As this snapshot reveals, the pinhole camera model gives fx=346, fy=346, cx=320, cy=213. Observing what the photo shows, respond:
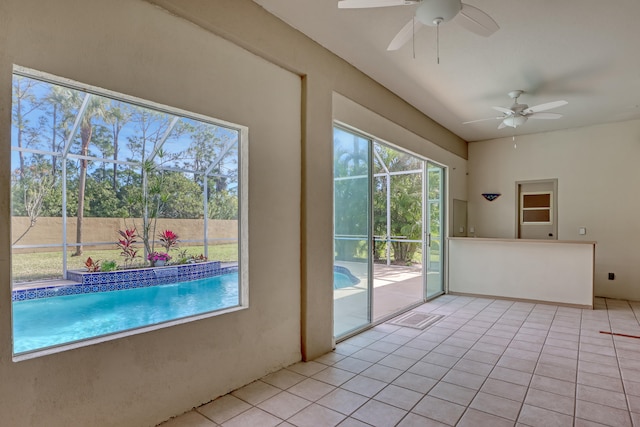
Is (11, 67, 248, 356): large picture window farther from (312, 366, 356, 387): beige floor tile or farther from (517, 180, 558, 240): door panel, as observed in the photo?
(517, 180, 558, 240): door panel

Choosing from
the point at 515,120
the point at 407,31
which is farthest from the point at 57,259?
the point at 515,120

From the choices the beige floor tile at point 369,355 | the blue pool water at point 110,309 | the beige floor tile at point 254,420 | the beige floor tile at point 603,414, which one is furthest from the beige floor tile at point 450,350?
the blue pool water at point 110,309

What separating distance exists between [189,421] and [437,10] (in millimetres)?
3043

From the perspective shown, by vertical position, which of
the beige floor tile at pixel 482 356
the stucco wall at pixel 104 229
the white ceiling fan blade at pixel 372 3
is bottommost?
the beige floor tile at pixel 482 356

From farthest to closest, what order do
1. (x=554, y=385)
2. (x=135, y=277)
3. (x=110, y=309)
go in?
(x=135, y=277)
(x=110, y=309)
(x=554, y=385)

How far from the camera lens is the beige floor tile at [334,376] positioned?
280cm

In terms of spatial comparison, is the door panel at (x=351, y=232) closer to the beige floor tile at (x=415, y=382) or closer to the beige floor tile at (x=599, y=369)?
the beige floor tile at (x=415, y=382)

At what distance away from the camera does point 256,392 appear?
262 cm

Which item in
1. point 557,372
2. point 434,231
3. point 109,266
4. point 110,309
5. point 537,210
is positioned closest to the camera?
point 557,372

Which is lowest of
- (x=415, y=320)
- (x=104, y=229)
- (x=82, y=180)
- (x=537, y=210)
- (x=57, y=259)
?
(x=415, y=320)

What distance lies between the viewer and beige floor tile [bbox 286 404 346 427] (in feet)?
7.25

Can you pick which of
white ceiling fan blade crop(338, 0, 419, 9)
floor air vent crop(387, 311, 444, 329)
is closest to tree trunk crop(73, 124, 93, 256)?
white ceiling fan blade crop(338, 0, 419, 9)

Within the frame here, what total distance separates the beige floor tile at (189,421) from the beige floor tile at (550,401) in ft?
7.29

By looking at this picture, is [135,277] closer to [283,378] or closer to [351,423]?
[283,378]
